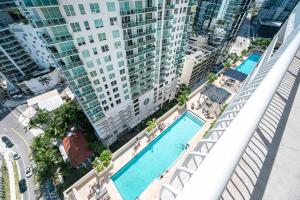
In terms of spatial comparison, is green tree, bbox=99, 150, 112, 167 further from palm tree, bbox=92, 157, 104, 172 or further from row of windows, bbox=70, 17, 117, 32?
row of windows, bbox=70, 17, 117, 32

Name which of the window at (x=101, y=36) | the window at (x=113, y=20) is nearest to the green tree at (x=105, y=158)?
the window at (x=101, y=36)

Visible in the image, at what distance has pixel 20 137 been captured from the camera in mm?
42500

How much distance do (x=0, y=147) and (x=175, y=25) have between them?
58.8 meters

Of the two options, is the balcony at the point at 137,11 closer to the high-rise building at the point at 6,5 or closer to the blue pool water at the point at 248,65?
the high-rise building at the point at 6,5

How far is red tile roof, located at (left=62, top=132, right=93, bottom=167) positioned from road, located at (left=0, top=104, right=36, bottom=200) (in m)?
10.7

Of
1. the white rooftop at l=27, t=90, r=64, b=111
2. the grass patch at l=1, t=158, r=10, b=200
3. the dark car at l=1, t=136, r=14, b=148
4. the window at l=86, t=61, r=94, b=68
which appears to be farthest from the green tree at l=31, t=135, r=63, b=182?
the window at l=86, t=61, r=94, b=68

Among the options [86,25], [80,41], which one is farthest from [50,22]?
[86,25]

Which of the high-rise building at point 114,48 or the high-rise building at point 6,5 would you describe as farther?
the high-rise building at point 6,5

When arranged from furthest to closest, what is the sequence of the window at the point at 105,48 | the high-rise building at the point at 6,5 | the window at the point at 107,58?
1. the high-rise building at the point at 6,5
2. the window at the point at 107,58
3. the window at the point at 105,48

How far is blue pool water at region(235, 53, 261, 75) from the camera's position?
6341cm

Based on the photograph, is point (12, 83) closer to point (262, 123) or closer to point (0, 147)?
point (0, 147)

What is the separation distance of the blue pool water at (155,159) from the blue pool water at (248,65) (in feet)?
130

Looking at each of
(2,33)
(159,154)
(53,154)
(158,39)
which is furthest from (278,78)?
(2,33)

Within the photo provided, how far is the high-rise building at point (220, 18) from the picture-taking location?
165 ft
